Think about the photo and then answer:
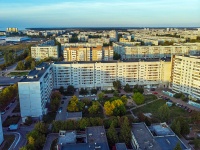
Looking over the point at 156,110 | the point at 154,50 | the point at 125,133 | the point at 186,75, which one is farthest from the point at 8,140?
the point at 154,50

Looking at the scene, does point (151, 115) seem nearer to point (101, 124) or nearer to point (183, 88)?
point (101, 124)

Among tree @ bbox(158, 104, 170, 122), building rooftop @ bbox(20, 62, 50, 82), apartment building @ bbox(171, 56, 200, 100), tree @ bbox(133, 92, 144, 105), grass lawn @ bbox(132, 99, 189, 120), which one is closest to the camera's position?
tree @ bbox(158, 104, 170, 122)

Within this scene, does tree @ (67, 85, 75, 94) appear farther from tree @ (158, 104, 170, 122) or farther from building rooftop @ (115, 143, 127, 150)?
building rooftop @ (115, 143, 127, 150)

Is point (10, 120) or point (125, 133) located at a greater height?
point (125, 133)

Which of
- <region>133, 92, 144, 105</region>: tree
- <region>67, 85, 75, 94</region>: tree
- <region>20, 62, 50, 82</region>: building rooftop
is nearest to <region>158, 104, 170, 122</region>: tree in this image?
<region>133, 92, 144, 105</region>: tree

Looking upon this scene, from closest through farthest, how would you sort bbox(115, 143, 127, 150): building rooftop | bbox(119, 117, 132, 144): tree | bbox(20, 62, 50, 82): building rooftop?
bbox(115, 143, 127, 150): building rooftop < bbox(119, 117, 132, 144): tree < bbox(20, 62, 50, 82): building rooftop

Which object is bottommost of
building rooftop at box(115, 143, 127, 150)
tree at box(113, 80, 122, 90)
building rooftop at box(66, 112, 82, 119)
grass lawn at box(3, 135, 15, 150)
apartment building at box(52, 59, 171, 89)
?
grass lawn at box(3, 135, 15, 150)

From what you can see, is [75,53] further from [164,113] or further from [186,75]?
[164,113]

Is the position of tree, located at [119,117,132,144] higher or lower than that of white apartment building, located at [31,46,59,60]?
lower
